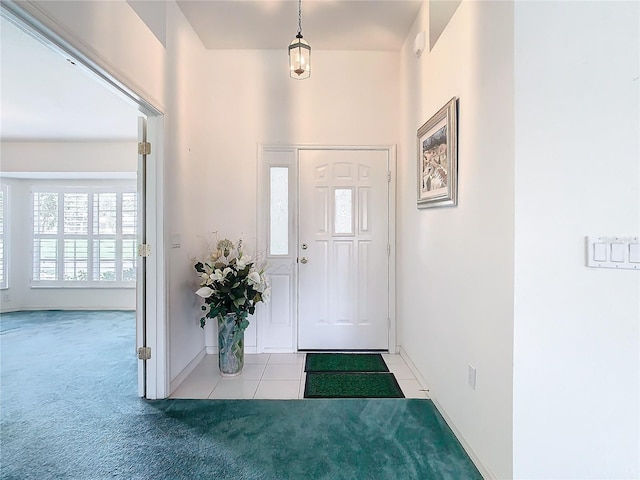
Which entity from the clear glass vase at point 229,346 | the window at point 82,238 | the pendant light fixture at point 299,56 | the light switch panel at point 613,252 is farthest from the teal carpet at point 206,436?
the window at point 82,238

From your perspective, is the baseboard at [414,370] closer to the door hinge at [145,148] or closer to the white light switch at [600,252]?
the white light switch at [600,252]

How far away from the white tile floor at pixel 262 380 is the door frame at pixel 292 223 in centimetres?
22

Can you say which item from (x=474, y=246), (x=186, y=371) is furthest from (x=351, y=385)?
(x=474, y=246)

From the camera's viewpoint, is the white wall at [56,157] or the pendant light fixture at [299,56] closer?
the pendant light fixture at [299,56]

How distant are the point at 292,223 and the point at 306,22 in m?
1.74

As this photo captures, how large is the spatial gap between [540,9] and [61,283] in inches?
261

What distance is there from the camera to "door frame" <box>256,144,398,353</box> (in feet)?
10.5

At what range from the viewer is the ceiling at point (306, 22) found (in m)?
2.53

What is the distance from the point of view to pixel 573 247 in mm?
1344

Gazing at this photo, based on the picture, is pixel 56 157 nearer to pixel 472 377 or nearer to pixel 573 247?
pixel 472 377

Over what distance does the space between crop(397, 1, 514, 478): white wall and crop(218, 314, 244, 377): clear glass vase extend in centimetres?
149

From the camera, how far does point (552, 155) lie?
134 centimetres

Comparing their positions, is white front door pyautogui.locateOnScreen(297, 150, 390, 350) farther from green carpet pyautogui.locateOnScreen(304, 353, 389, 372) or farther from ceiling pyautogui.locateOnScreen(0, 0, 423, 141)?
ceiling pyautogui.locateOnScreen(0, 0, 423, 141)

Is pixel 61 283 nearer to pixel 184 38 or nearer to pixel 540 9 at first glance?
pixel 184 38
